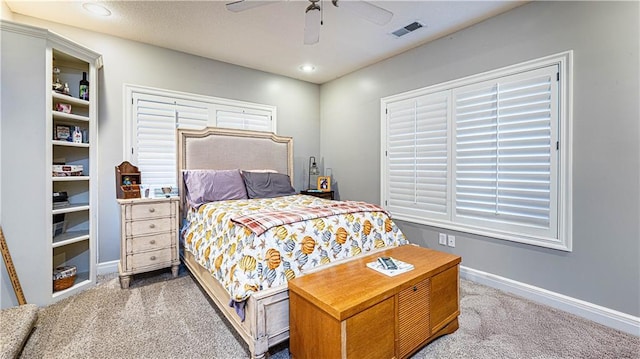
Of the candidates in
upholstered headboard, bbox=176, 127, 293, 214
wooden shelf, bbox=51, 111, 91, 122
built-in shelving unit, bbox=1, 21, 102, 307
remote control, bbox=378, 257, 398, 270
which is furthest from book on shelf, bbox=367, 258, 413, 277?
wooden shelf, bbox=51, 111, 91, 122

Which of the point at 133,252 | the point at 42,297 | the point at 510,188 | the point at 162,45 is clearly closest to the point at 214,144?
the point at 162,45

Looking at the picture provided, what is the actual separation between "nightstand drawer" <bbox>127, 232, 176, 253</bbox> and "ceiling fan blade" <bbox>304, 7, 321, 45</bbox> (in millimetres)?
2371

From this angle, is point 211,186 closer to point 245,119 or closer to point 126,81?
point 245,119

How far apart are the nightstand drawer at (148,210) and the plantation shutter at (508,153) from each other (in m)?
3.07

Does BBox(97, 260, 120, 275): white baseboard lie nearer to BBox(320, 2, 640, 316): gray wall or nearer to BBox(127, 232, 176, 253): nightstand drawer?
BBox(127, 232, 176, 253): nightstand drawer

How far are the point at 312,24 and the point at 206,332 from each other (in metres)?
2.45

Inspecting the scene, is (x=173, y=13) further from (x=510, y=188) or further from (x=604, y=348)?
(x=604, y=348)

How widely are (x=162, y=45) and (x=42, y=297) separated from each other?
2.81 meters

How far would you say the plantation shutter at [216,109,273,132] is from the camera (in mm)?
3930

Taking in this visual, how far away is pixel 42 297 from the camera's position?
2.38 m

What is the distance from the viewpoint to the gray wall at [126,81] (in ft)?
10.2

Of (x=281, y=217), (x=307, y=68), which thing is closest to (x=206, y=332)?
(x=281, y=217)

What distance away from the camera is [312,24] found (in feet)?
7.33

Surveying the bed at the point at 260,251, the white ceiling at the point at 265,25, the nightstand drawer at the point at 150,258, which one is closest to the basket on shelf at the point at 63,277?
the nightstand drawer at the point at 150,258
